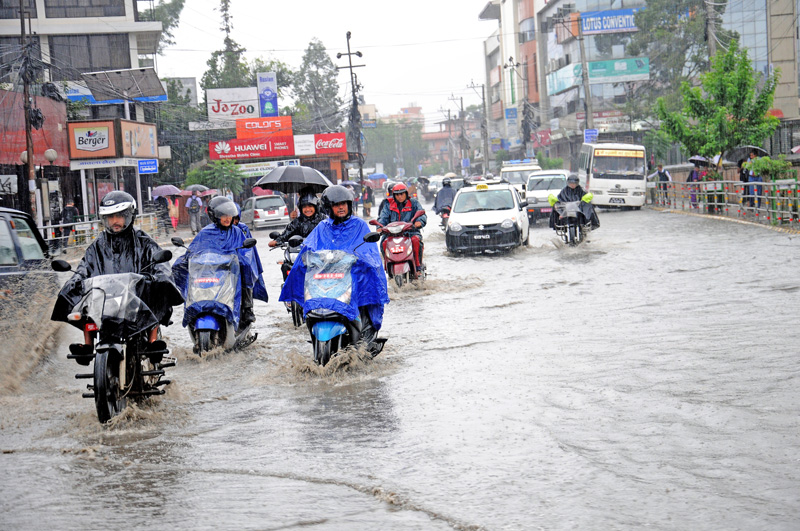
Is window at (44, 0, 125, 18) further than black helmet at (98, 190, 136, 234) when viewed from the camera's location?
Yes

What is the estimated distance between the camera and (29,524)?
451 centimetres

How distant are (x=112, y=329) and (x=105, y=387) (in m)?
0.38

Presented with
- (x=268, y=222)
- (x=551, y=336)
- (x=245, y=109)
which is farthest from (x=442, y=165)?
(x=551, y=336)

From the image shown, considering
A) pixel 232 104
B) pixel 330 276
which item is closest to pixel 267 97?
pixel 232 104

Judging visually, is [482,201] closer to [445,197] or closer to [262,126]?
[445,197]

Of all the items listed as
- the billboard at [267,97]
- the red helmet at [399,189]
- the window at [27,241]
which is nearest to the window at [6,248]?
the window at [27,241]

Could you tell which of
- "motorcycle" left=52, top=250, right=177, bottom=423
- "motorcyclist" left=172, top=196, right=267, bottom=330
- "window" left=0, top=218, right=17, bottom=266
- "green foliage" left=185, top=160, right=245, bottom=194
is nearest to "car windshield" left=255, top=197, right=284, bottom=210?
"green foliage" left=185, top=160, right=245, bottom=194

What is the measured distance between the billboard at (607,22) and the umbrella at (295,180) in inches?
2214

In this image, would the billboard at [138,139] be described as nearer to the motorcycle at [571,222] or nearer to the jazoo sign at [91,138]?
the jazoo sign at [91,138]

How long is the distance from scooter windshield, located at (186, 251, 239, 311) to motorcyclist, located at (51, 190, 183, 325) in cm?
207

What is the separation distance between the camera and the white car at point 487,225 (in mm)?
19969

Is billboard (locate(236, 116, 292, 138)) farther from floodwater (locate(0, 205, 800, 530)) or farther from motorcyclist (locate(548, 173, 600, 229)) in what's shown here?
floodwater (locate(0, 205, 800, 530))

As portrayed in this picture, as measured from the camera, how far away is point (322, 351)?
788cm

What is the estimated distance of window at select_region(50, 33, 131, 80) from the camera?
47.5 metres
